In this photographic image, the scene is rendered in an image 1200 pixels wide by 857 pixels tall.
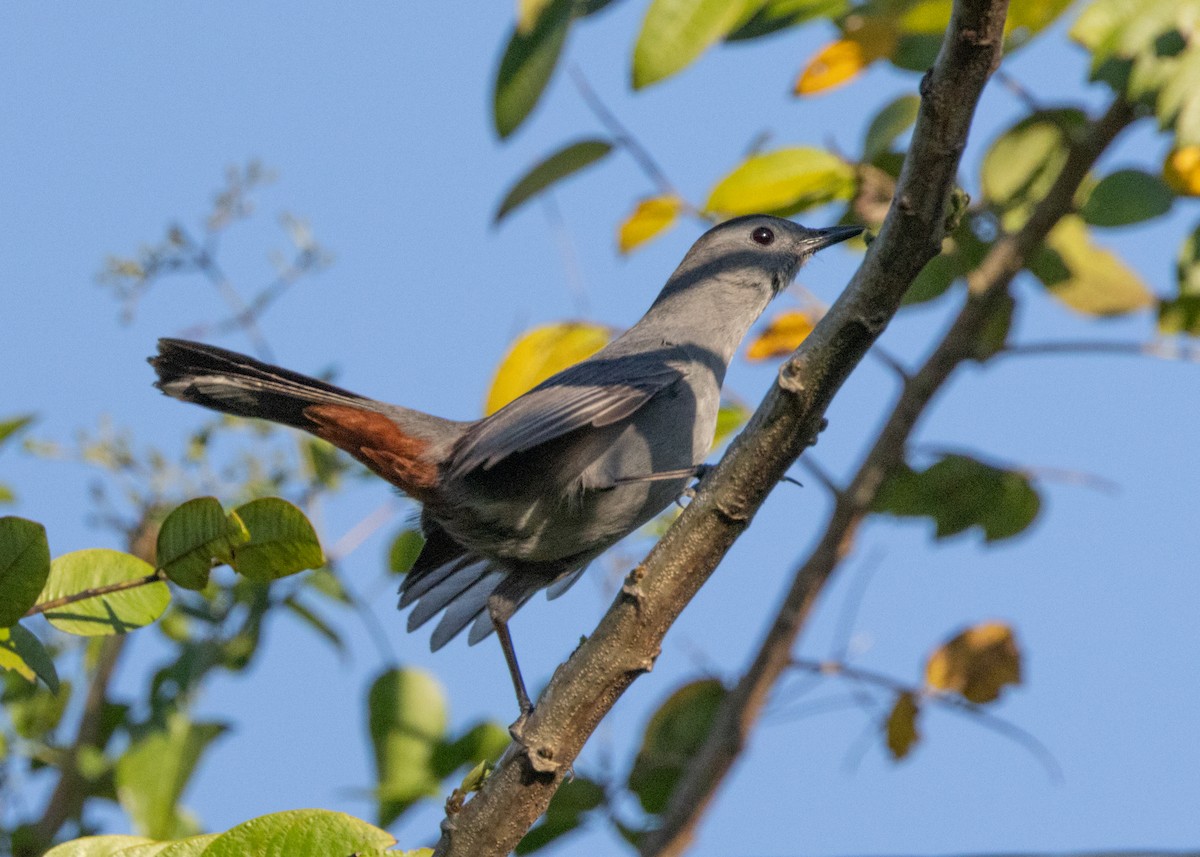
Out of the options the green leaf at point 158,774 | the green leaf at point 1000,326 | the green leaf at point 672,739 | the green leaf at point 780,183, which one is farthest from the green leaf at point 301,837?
the green leaf at point 1000,326

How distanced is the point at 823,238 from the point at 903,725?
181cm

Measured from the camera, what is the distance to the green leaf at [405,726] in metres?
4.15

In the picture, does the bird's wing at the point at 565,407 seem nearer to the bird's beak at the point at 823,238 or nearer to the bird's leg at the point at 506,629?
the bird's leg at the point at 506,629

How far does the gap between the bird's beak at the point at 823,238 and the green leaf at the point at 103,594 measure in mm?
3055

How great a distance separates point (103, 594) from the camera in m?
2.74

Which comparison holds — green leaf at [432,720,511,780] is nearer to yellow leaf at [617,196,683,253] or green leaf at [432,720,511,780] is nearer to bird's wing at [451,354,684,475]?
bird's wing at [451,354,684,475]

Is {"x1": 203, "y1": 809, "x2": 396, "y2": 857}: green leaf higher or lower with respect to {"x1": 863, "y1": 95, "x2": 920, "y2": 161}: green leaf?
lower

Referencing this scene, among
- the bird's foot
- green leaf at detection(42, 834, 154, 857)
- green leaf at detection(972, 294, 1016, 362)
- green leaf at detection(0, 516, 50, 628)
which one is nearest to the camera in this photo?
green leaf at detection(42, 834, 154, 857)

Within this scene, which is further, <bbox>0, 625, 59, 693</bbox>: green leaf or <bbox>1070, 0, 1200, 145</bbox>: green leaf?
<bbox>1070, 0, 1200, 145</bbox>: green leaf

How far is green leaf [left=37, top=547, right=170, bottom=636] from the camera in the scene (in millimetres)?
2727

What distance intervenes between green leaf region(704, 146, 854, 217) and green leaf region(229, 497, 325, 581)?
2024 millimetres

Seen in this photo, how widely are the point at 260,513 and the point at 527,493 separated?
4.58 feet

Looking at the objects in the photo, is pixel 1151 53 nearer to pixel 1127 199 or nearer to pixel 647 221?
pixel 1127 199

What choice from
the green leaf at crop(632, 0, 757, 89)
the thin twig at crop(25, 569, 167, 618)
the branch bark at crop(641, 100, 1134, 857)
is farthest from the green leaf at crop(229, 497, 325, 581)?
the branch bark at crop(641, 100, 1134, 857)
